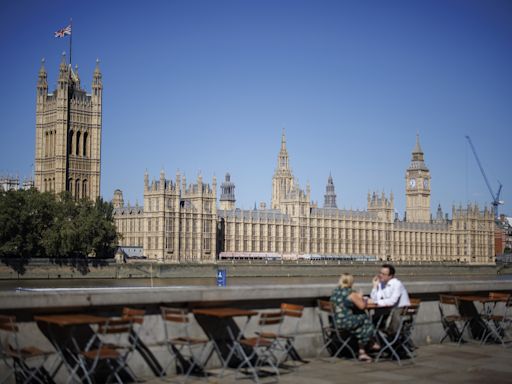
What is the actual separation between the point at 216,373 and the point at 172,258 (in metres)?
84.7

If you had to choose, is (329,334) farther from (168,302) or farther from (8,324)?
(8,324)

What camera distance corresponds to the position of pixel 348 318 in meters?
12.4

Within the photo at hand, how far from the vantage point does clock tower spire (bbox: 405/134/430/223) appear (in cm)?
16588

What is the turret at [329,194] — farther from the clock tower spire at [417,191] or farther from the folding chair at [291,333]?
the folding chair at [291,333]

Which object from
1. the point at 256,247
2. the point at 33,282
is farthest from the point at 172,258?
the point at 33,282

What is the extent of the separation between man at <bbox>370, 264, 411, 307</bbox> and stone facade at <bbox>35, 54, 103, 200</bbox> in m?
91.4

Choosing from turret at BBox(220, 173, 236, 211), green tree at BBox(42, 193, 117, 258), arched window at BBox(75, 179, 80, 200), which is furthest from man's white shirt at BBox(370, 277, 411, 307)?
turret at BBox(220, 173, 236, 211)

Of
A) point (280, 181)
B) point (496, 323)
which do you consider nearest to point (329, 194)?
point (280, 181)

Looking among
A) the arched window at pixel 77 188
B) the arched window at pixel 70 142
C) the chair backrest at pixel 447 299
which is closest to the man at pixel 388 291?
the chair backrest at pixel 447 299

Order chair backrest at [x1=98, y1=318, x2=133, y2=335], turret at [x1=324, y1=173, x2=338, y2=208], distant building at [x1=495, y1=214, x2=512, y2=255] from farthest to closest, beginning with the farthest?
turret at [x1=324, y1=173, x2=338, y2=208] < distant building at [x1=495, y1=214, x2=512, y2=255] < chair backrest at [x1=98, y1=318, x2=133, y2=335]

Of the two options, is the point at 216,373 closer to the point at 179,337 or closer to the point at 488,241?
the point at 179,337

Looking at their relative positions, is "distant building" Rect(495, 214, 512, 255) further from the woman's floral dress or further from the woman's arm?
the woman's arm

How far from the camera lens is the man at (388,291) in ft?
42.9

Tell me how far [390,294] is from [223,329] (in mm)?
2868
